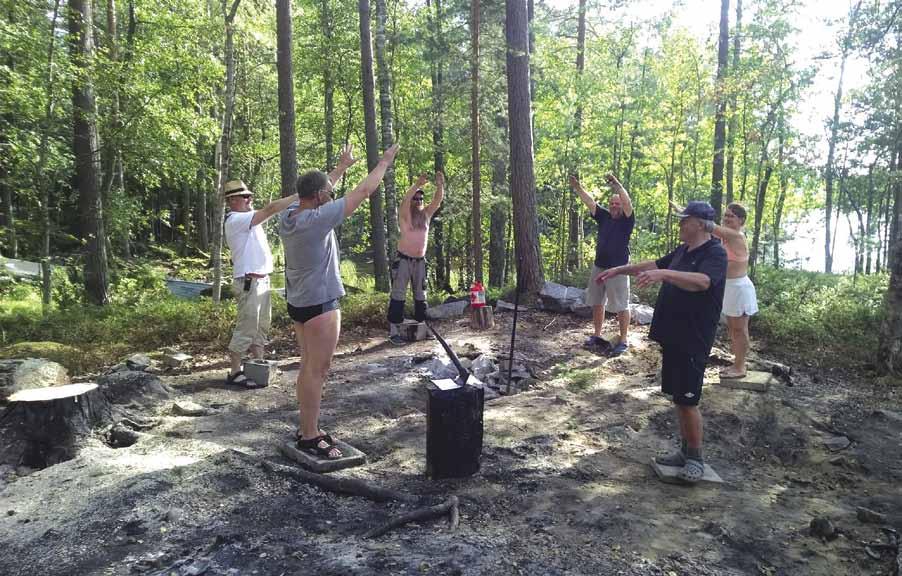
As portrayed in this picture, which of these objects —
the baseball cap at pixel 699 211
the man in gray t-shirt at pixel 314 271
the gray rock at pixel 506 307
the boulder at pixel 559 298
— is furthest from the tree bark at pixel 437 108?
the baseball cap at pixel 699 211

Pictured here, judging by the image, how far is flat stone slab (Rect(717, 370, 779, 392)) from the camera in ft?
20.6

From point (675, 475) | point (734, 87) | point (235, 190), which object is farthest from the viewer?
point (734, 87)

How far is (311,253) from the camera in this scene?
3896 millimetres

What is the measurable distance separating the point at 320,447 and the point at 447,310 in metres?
6.48

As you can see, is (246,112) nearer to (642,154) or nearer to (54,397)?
(642,154)

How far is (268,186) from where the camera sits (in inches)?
1043

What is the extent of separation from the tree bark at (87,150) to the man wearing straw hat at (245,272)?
5.26 metres

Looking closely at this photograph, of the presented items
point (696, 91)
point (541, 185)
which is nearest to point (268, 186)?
point (541, 185)

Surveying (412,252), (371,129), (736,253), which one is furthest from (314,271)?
(371,129)

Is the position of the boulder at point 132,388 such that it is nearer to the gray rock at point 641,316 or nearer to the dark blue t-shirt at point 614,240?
the dark blue t-shirt at point 614,240

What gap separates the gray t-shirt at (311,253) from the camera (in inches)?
149

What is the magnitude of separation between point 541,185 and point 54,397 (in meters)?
14.5

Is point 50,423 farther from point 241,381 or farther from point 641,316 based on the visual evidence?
point 641,316

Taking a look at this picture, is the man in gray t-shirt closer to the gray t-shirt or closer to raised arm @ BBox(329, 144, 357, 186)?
the gray t-shirt
